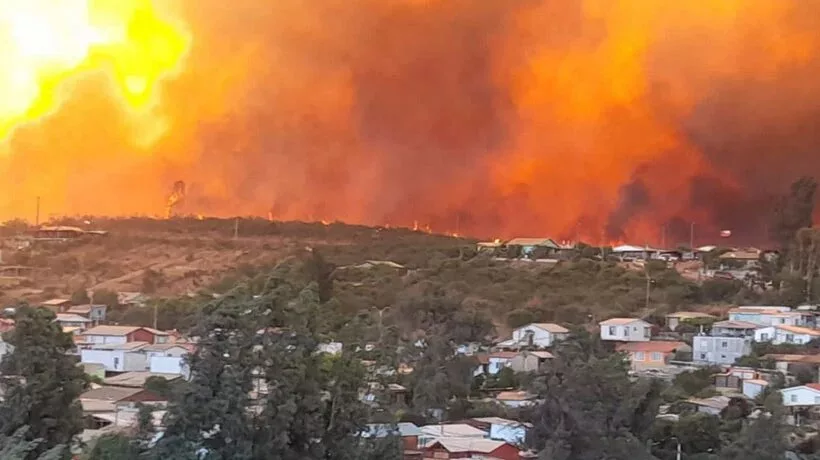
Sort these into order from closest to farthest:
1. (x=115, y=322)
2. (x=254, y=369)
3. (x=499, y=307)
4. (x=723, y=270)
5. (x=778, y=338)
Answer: (x=254, y=369) < (x=778, y=338) < (x=115, y=322) < (x=499, y=307) < (x=723, y=270)

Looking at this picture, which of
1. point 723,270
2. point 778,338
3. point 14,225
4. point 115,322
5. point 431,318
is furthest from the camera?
point 14,225

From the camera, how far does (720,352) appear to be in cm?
1909

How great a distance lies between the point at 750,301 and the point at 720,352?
4.88m

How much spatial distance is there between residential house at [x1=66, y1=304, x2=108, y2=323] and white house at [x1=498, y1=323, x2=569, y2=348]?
25.9 ft

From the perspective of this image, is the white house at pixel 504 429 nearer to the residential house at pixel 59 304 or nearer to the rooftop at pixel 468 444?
the rooftop at pixel 468 444

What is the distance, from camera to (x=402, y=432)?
1227cm

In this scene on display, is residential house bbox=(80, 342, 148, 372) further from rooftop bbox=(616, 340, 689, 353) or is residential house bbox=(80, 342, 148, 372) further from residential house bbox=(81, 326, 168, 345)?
rooftop bbox=(616, 340, 689, 353)

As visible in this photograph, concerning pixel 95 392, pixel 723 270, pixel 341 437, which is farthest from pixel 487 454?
pixel 723 270

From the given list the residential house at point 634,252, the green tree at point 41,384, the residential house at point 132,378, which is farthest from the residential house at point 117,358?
the residential house at point 634,252

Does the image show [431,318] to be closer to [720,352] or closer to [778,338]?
[720,352]

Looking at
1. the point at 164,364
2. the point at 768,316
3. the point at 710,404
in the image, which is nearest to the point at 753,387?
the point at 710,404

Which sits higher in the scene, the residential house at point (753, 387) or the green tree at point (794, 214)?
the green tree at point (794, 214)

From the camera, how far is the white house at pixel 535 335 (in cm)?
1942

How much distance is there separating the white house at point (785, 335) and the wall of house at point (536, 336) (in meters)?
3.71
